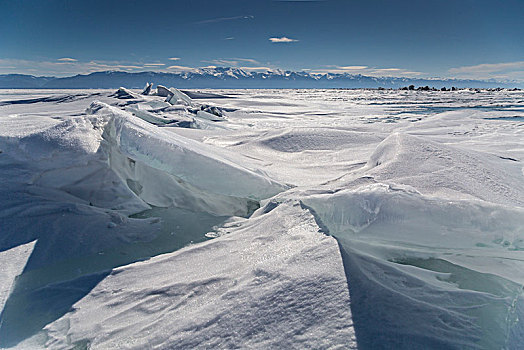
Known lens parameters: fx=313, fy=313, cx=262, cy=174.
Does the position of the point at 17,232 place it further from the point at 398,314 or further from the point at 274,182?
the point at 398,314

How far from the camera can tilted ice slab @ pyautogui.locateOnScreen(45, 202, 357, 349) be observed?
985 mm

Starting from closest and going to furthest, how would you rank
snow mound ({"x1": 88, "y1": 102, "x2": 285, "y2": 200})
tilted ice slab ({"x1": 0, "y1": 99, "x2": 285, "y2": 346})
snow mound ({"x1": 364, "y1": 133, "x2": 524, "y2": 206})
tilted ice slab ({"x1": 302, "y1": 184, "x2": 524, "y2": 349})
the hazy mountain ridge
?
tilted ice slab ({"x1": 302, "y1": 184, "x2": 524, "y2": 349}), tilted ice slab ({"x1": 0, "y1": 99, "x2": 285, "y2": 346}), snow mound ({"x1": 364, "y1": 133, "x2": 524, "y2": 206}), snow mound ({"x1": 88, "y1": 102, "x2": 285, "y2": 200}), the hazy mountain ridge

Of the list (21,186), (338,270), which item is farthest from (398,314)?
(21,186)

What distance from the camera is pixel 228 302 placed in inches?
43.9

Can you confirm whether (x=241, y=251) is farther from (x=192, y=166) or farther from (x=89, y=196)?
(x=89, y=196)

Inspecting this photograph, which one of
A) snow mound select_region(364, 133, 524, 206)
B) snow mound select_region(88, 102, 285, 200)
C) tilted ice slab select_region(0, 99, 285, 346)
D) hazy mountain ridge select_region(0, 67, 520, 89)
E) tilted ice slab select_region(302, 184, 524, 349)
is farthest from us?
hazy mountain ridge select_region(0, 67, 520, 89)

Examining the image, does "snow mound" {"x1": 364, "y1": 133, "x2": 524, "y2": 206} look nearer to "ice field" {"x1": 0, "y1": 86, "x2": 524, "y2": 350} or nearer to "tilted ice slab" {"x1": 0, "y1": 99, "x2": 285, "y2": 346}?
"ice field" {"x1": 0, "y1": 86, "x2": 524, "y2": 350}

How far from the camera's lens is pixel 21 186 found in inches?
79.0

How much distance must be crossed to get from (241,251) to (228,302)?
41 cm

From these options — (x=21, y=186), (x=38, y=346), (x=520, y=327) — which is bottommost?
(x=38, y=346)

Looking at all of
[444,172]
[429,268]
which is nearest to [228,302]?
[429,268]

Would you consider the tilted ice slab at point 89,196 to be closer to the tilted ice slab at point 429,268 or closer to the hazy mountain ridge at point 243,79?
the tilted ice slab at point 429,268

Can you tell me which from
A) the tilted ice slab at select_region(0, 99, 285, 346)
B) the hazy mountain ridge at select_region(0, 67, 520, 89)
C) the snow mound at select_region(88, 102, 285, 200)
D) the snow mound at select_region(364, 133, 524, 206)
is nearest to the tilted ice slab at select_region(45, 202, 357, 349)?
the tilted ice slab at select_region(0, 99, 285, 346)

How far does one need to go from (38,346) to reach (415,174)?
1940 mm
